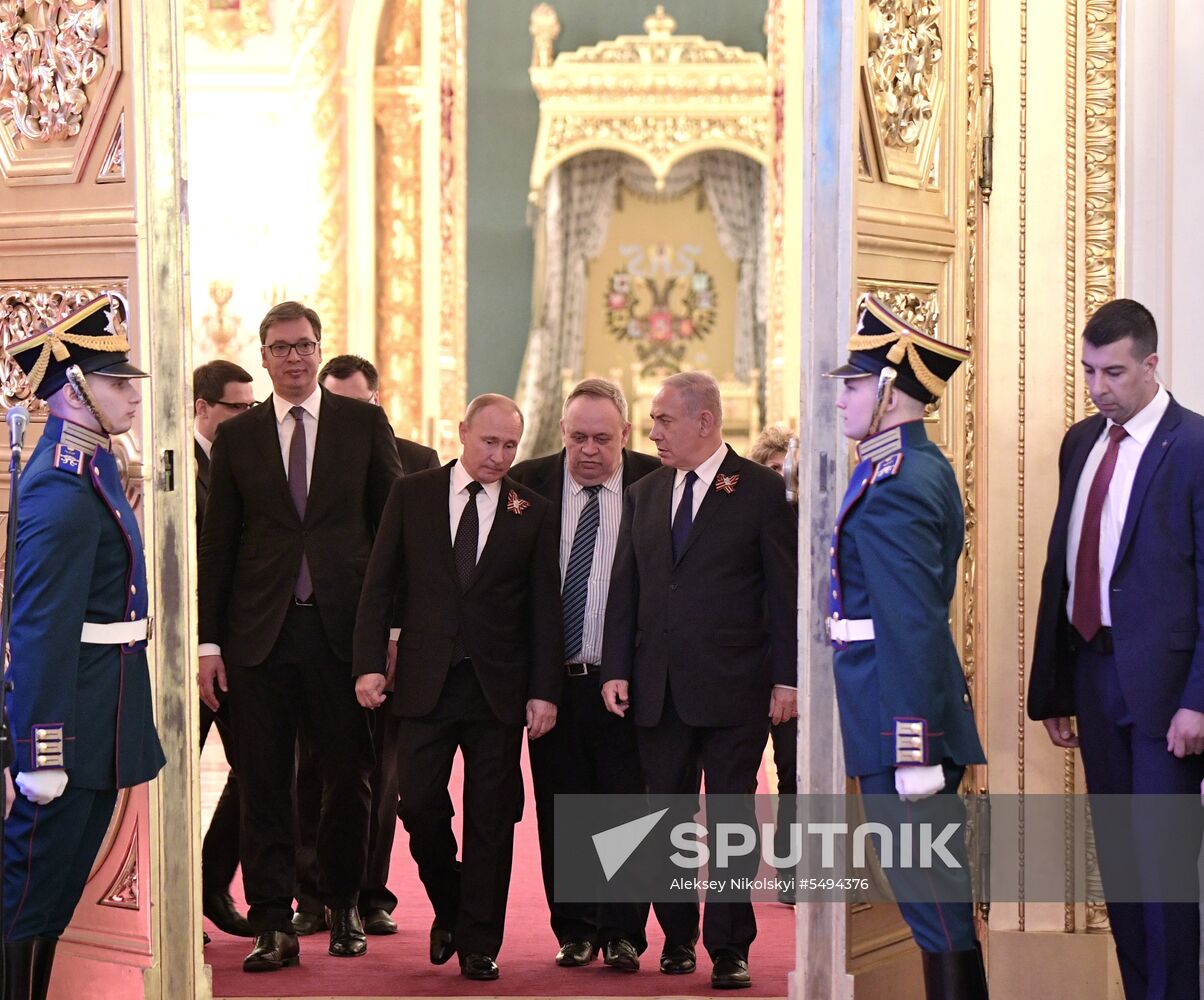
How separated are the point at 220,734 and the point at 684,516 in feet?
5.86

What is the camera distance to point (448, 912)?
16.3 ft

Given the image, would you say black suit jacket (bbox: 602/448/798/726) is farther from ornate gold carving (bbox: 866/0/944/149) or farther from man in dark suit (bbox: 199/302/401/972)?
ornate gold carving (bbox: 866/0/944/149)

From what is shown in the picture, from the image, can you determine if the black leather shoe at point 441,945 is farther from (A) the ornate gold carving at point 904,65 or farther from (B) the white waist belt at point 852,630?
(A) the ornate gold carving at point 904,65

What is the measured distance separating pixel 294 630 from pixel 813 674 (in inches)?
63.2

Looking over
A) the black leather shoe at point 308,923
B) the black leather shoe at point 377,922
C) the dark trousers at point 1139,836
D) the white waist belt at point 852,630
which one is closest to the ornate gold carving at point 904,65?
the white waist belt at point 852,630

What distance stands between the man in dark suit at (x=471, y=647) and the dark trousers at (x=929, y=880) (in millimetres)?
1330

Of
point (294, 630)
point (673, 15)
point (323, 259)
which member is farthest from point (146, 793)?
point (673, 15)

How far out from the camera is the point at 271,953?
482 centimetres

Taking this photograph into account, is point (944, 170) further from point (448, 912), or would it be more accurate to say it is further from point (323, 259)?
point (323, 259)

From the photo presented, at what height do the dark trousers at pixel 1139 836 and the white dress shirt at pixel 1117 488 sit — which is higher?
the white dress shirt at pixel 1117 488

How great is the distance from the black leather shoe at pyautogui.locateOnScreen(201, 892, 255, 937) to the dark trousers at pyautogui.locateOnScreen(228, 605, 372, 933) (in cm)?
44

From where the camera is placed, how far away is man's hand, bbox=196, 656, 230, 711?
16.0 feet

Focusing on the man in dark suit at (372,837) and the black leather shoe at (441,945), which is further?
the man in dark suit at (372,837)

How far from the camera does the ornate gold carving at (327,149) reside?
1207cm
